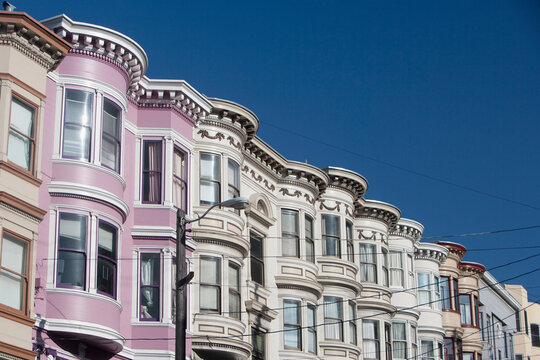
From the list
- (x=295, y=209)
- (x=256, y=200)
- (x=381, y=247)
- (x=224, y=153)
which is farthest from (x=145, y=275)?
(x=381, y=247)

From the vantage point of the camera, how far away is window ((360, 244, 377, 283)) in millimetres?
46156

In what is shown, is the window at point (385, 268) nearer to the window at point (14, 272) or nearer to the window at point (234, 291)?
the window at point (234, 291)

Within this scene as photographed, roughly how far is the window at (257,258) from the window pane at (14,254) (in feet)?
44.9

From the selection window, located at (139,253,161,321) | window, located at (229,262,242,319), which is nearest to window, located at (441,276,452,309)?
window, located at (229,262,242,319)

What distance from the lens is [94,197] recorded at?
27.9 m

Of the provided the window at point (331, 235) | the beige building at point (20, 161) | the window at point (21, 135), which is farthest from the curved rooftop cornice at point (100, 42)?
the window at point (331, 235)

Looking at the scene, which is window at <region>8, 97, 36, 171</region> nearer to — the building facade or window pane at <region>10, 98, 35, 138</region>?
window pane at <region>10, 98, 35, 138</region>

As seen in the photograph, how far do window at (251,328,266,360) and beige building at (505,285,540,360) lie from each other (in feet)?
149

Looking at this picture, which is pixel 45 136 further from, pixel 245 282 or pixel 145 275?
pixel 245 282

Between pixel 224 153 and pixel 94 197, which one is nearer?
pixel 94 197

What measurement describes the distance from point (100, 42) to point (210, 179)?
24.2 feet

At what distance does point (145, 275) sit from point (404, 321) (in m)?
21.3

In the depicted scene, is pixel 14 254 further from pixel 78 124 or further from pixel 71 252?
pixel 78 124

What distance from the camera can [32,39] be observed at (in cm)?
2666
